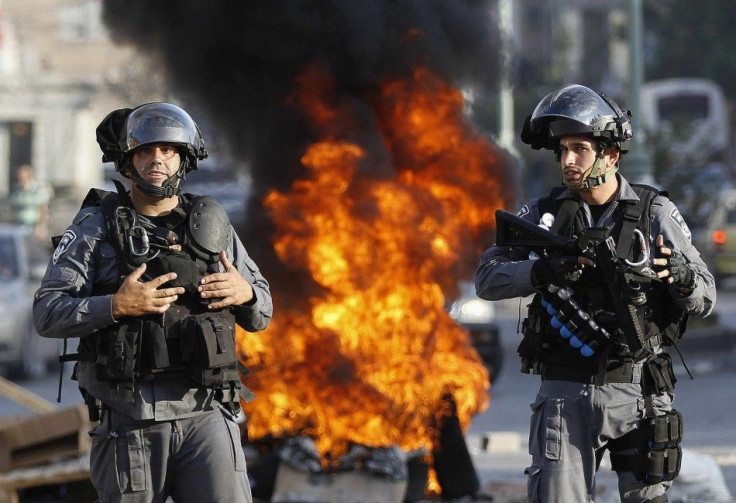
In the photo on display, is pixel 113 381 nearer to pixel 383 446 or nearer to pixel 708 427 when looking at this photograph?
pixel 383 446

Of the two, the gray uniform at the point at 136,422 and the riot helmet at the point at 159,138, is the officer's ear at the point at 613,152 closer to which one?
the riot helmet at the point at 159,138

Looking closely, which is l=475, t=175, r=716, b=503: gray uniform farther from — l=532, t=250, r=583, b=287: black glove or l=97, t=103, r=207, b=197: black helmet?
l=97, t=103, r=207, b=197: black helmet

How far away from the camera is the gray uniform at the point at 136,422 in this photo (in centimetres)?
452

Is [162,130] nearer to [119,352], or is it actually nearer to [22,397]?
[119,352]

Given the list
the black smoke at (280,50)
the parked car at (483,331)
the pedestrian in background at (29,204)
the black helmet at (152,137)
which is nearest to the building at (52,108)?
the pedestrian in background at (29,204)

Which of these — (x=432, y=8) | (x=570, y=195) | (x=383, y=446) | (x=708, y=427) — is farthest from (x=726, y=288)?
(x=570, y=195)

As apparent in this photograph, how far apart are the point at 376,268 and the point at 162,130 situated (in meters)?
3.49

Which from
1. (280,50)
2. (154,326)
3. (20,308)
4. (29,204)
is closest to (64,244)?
(154,326)

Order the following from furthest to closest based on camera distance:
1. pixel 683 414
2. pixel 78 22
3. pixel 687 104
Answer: pixel 78 22 → pixel 687 104 → pixel 683 414

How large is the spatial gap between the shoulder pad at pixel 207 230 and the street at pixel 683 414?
359 cm

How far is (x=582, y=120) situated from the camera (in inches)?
193

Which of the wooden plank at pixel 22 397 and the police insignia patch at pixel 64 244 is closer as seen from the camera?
the police insignia patch at pixel 64 244

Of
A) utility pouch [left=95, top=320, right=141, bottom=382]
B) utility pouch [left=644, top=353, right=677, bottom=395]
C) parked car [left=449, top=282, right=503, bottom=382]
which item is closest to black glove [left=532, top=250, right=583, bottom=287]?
utility pouch [left=644, top=353, right=677, bottom=395]

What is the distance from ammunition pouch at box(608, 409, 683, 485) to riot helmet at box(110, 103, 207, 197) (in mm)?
1642
